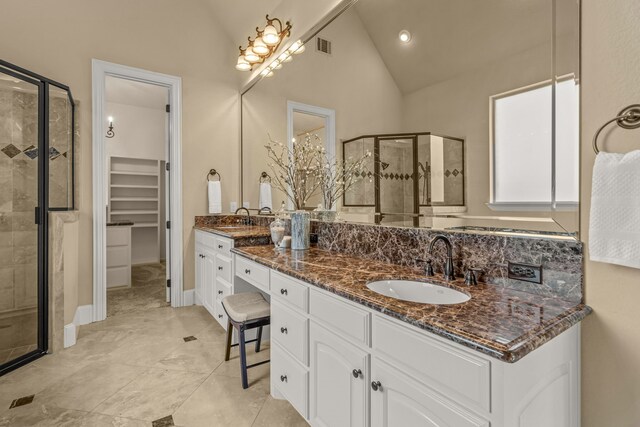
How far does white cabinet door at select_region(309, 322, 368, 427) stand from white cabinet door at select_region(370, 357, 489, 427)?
0.06 metres

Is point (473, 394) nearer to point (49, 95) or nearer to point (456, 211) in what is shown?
point (456, 211)

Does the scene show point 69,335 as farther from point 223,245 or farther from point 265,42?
point 265,42

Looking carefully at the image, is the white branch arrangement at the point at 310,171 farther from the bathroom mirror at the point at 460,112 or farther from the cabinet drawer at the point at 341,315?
the cabinet drawer at the point at 341,315

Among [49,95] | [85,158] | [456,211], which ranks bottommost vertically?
[456,211]

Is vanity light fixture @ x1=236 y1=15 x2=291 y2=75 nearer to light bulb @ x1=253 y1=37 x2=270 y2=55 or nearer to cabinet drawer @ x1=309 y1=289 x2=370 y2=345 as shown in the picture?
light bulb @ x1=253 y1=37 x2=270 y2=55

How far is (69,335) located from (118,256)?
2.02 meters

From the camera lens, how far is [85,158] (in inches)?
120

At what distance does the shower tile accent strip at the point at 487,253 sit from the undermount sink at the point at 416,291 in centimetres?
15

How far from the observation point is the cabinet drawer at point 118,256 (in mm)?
4367

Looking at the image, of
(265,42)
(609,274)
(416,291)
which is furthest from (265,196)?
(609,274)

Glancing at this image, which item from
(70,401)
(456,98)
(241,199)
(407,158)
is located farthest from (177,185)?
(456,98)

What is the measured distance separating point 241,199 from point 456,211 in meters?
2.90

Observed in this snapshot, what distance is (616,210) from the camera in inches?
37.8

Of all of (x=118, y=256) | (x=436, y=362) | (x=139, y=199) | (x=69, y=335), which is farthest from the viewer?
(x=139, y=199)
